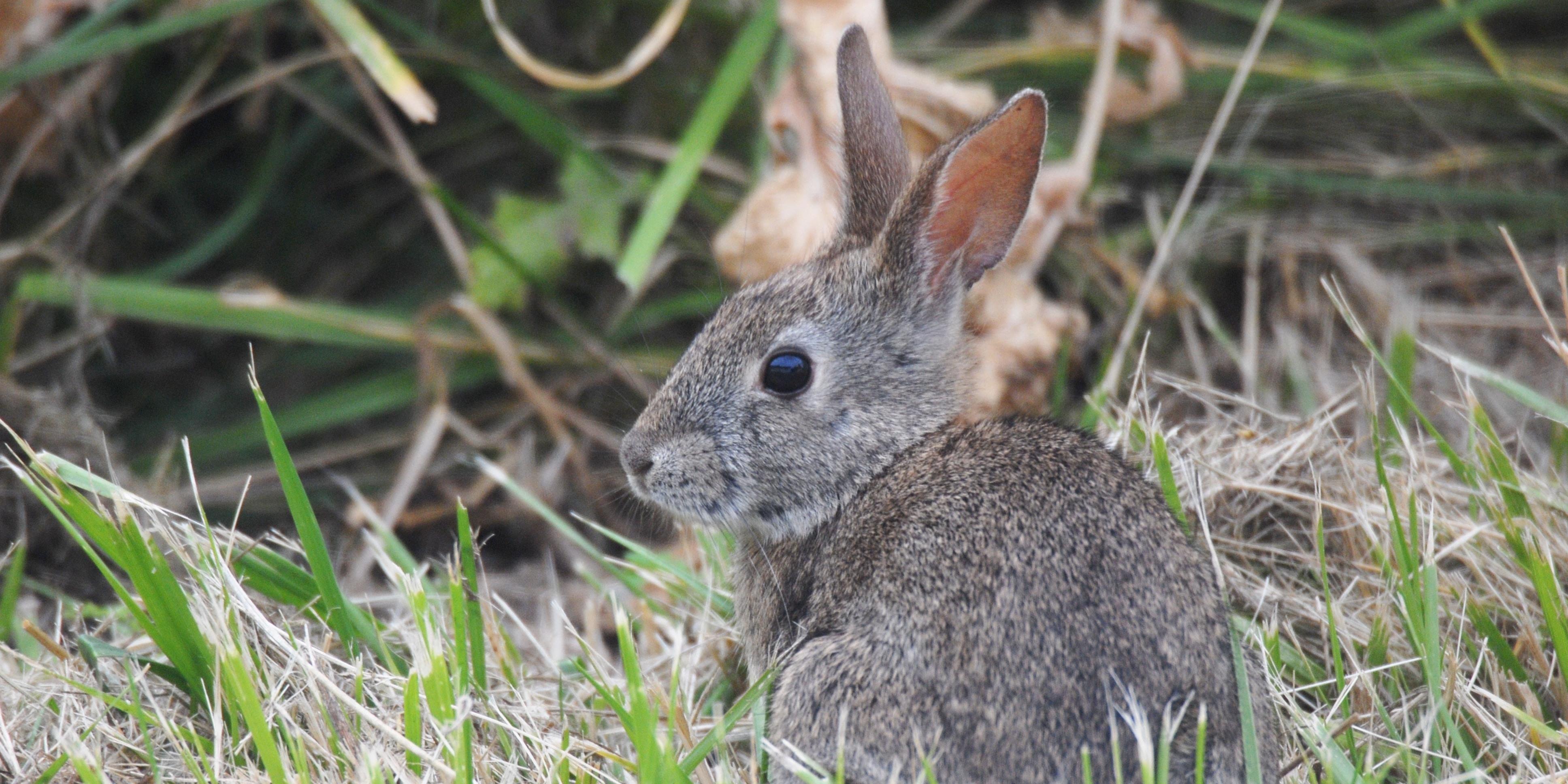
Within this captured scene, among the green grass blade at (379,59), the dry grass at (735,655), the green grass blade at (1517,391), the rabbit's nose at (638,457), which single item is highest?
the green grass blade at (379,59)

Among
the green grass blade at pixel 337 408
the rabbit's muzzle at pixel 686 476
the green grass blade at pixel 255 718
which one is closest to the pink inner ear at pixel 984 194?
the rabbit's muzzle at pixel 686 476

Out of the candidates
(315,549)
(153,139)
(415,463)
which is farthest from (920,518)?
(153,139)

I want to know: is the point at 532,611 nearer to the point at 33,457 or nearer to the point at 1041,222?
the point at 33,457

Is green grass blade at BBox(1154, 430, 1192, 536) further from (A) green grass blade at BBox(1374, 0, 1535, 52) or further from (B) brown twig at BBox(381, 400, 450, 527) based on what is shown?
(A) green grass blade at BBox(1374, 0, 1535, 52)

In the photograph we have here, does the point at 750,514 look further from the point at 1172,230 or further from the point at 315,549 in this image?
the point at 1172,230

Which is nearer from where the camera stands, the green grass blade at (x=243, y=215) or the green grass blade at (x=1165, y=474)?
the green grass blade at (x=1165, y=474)

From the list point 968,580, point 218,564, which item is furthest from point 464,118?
point 968,580

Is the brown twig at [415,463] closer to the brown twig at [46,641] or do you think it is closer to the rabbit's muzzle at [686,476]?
the brown twig at [46,641]
